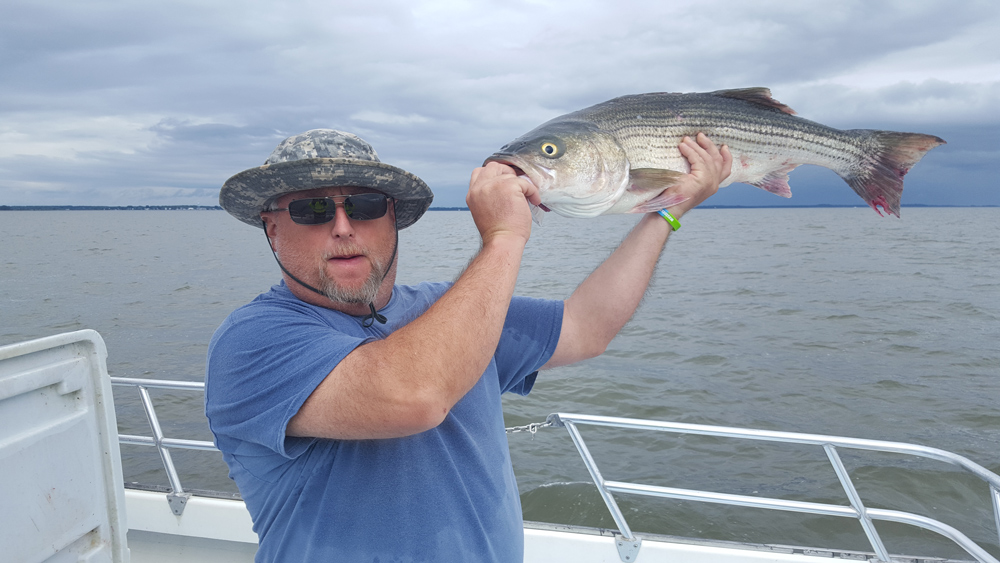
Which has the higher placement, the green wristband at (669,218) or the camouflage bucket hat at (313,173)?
the camouflage bucket hat at (313,173)

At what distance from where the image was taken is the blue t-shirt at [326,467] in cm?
152

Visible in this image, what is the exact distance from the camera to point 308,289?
6.28 ft

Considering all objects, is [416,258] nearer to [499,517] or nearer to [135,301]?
[135,301]

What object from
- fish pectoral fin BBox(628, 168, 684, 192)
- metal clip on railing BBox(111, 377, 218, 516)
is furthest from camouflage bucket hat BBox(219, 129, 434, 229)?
metal clip on railing BBox(111, 377, 218, 516)

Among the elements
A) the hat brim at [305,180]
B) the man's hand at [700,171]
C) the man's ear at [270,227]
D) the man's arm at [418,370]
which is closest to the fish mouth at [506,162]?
the hat brim at [305,180]

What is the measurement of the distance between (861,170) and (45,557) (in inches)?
129

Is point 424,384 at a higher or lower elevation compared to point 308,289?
lower

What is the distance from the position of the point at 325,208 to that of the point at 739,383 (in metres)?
9.06

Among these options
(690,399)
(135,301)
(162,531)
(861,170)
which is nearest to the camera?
(861,170)

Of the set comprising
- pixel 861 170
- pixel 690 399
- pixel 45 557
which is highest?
pixel 861 170

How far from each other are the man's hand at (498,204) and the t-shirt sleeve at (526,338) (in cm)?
64

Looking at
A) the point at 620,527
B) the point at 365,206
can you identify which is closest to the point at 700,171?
the point at 365,206

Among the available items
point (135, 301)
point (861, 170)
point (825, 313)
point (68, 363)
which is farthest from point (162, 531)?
point (135, 301)

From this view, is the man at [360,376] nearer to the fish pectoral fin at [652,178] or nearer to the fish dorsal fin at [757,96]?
the fish pectoral fin at [652,178]
